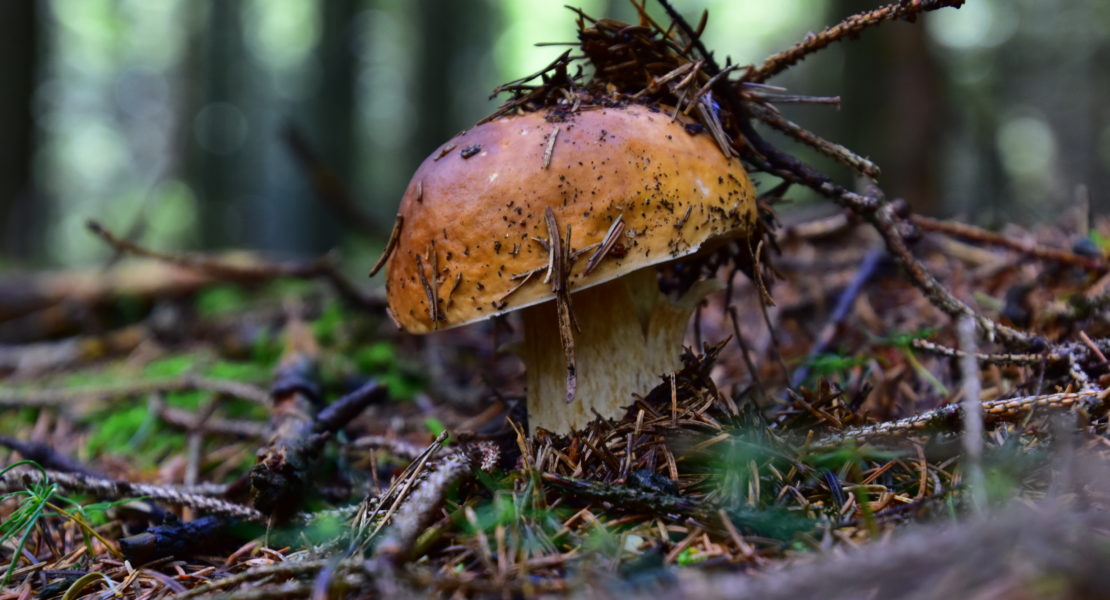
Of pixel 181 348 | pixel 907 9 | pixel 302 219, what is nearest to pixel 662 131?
pixel 907 9

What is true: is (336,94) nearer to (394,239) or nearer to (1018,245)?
(394,239)

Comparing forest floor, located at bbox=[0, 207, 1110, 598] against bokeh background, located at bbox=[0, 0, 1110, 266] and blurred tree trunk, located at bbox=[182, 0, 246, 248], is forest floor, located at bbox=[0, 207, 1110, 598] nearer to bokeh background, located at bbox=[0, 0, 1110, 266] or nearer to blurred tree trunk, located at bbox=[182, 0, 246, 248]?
bokeh background, located at bbox=[0, 0, 1110, 266]

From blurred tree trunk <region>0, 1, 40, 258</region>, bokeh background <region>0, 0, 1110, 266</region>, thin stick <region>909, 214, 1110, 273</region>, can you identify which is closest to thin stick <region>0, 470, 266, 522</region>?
bokeh background <region>0, 0, 1110, 266</region>

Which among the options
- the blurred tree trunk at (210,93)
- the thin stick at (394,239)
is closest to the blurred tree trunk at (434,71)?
the blurred tree trunk at (210,93)

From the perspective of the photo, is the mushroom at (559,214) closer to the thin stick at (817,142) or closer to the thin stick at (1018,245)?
the thin stick at (817,142)

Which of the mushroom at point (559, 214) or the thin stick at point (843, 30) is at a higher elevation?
the thin stick at point (843, 30)

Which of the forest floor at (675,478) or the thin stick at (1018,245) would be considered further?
the thin stick at (1018,245)

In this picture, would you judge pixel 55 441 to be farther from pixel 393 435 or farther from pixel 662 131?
pixel 662 131
